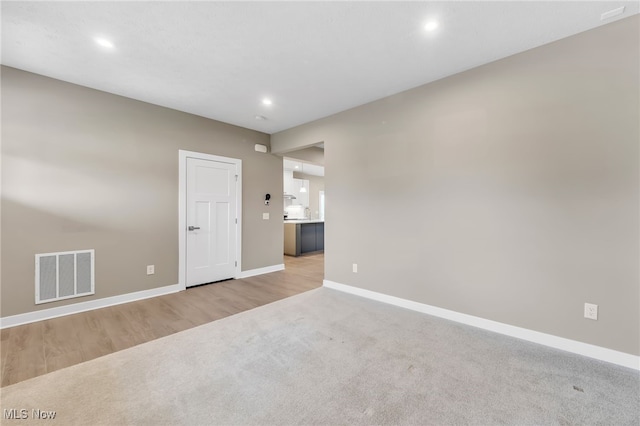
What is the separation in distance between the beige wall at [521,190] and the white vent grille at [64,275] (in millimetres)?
3534

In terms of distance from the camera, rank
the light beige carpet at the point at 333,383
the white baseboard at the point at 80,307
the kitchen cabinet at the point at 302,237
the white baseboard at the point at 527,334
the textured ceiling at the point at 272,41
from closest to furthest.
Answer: the light beige carpet at the point at 333,383, the textured ceiling at the point at 272,41, the white baseboard at the point at 527,334, the white baseboard at the point at 80,307, the kitchen cabinet at the point at 302,237

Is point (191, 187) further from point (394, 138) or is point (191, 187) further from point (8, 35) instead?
point (394, 138)

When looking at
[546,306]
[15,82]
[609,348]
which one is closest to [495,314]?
[546,306]

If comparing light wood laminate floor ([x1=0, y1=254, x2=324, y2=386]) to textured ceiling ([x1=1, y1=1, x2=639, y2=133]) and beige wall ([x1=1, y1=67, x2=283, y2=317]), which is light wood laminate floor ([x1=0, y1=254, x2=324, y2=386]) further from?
textured ceiling ([x1=1, y1=1, x2=639, y2=133])

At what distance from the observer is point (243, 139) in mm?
4723

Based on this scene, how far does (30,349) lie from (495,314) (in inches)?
171

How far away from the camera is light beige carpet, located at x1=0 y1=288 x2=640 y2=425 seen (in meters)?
1.54

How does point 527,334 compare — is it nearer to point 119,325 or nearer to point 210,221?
point 119,325

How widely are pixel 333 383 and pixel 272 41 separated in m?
2.82

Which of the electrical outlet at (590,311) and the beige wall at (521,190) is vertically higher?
the beige wall at (521,190)

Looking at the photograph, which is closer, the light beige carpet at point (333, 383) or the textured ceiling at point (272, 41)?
the light beige carpet at point (333, 383)

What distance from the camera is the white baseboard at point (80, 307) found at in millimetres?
2730

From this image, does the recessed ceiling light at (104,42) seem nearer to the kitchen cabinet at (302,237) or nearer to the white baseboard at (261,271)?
the white baseboard at (261,271)

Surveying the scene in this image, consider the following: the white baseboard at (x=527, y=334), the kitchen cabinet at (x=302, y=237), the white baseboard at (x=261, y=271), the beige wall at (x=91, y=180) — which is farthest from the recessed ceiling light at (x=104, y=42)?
the kitchen cabinet at (x=302, y=237)
